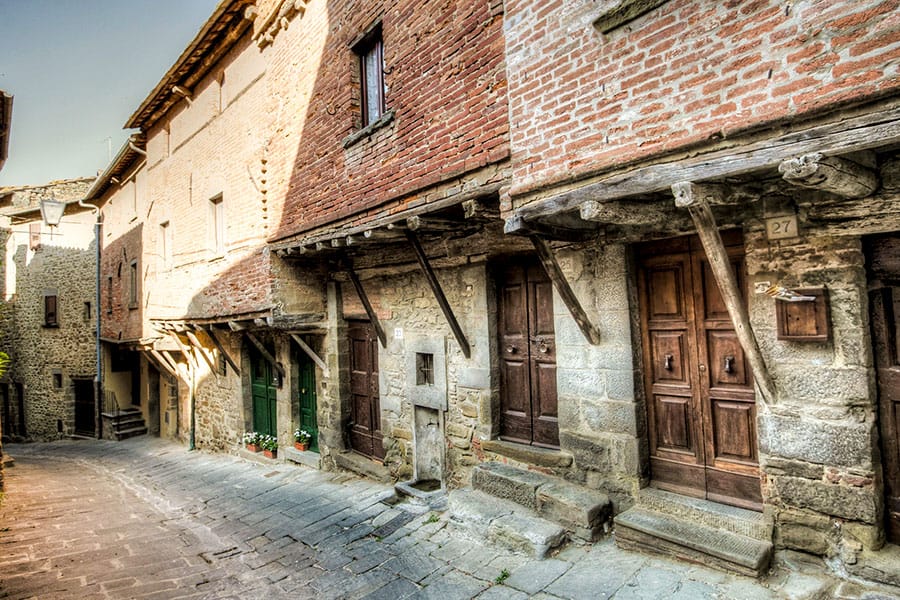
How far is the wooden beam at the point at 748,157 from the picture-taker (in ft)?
7.36

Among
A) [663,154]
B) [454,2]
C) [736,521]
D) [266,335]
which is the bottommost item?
[736,521]

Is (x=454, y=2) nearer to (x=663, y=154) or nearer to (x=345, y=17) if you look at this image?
(x=345, y=17)

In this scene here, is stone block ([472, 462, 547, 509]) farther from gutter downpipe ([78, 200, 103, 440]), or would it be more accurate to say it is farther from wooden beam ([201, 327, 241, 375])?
gutter downpipe ([78, 200, 103, 440])

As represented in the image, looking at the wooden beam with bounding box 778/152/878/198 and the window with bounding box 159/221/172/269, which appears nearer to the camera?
the wooden beam with bounding box 778/152/878/198

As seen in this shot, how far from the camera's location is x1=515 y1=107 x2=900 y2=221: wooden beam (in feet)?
7.36

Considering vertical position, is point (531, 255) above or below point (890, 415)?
above

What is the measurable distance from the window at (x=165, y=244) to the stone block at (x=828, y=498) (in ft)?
39.0

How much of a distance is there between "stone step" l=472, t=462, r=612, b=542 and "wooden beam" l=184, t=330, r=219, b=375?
306 inches

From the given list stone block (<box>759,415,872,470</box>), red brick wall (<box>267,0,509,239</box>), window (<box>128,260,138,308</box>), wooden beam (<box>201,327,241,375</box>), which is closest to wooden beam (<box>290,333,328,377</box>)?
red brick wall (<box>267,0,509,239</box>)

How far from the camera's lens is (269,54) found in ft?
25.2

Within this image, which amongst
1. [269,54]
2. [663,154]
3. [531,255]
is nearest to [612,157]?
[663,154]

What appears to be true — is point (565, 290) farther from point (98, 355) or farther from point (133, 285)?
point (98, 355)

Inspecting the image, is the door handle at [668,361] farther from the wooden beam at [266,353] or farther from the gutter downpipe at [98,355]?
the gutter downpipe at [98,355]

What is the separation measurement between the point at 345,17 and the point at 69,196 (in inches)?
647
